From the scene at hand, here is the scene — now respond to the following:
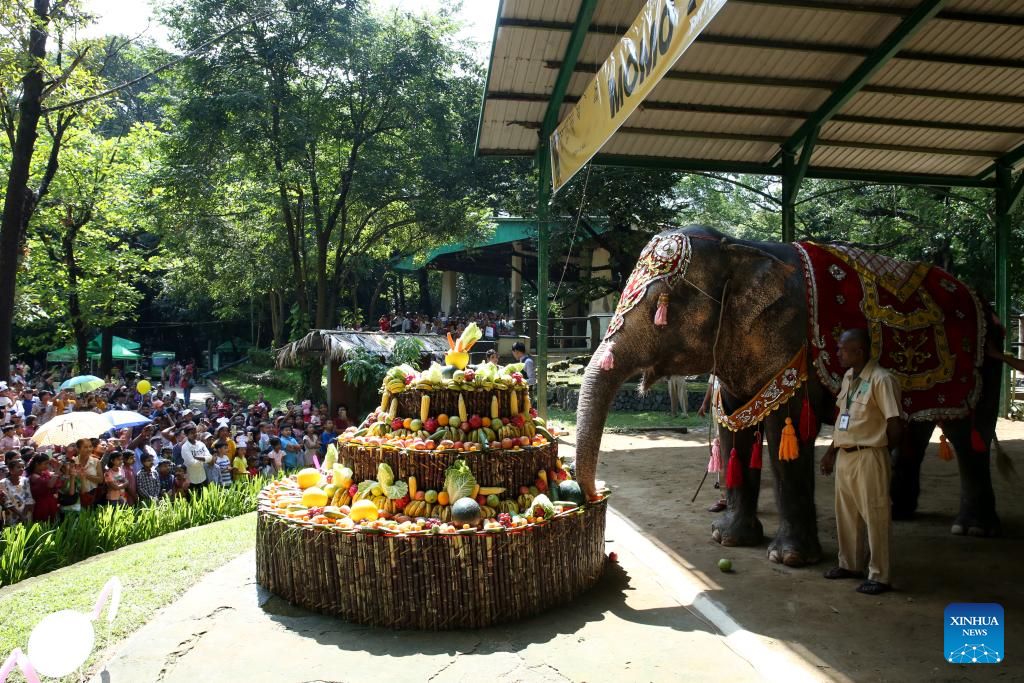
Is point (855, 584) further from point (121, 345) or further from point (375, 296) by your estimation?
point (121, 345)

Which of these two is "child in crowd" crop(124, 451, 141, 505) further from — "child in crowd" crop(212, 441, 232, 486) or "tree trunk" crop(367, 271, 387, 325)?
"tree trunk" crop(367, 271, 387, 325)

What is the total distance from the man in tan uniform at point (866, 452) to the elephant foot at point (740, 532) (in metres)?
1.09

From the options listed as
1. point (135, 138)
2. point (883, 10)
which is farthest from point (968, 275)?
point (135, 138)

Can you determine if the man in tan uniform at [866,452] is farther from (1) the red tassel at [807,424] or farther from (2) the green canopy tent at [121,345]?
(2) the green canopy tent at [121,345]

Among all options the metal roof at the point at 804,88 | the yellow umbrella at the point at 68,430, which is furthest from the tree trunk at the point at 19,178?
the metal roof at the point at 804,88

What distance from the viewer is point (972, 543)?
629cm

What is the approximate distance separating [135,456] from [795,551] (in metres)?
8.47

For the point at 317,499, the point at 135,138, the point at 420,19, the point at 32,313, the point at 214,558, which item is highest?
the point at 420,19

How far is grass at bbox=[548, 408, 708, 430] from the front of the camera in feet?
50.6

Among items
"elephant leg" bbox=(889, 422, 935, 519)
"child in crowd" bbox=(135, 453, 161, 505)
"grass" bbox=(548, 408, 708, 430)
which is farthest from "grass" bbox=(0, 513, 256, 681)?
"grass" bbox=(548, 408, 708, 430)

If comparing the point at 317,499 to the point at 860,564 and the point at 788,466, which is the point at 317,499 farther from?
the point at 860,564

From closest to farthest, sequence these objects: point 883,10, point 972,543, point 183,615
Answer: point 183,615
point 972,543
point 883,10

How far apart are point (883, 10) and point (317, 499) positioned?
766 cm

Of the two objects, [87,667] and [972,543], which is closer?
[87,667]
